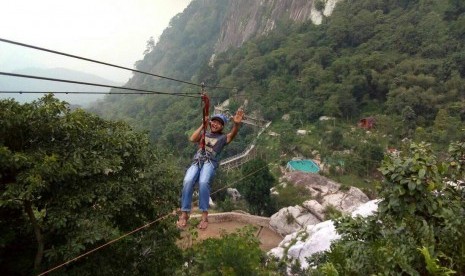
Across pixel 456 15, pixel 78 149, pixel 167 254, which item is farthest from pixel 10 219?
pixel 456 15

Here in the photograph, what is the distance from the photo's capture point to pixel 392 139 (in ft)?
109

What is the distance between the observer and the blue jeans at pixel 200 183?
20.6ft

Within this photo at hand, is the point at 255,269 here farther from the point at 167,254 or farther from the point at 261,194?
the point at 261,194

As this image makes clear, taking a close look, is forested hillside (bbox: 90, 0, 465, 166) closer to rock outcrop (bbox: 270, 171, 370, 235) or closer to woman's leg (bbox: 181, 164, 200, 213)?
rock outcrop (bbox: 270, 171, 370, 235)

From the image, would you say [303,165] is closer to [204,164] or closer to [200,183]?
[204,164]

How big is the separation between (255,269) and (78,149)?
7117 millimetres

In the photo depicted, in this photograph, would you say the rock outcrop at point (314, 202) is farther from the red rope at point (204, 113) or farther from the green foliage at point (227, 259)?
the red rope at point (204, 113)

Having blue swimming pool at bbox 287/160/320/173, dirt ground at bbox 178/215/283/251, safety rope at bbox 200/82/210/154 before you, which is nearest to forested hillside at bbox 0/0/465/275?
blue swimming pool at bbox 287/160/320/173

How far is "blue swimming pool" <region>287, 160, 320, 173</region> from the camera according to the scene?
1321 inches

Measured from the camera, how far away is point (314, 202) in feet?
76.4

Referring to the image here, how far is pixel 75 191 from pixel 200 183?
7.49ft

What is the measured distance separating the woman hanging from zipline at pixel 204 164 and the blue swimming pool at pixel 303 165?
27.4 meters

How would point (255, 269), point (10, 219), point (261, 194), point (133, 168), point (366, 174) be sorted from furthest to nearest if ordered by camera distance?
1. point (366, 174)
2. point (261, 194)
3. point (255, 269)
4. point (133, 168)
5. point (10, 219)

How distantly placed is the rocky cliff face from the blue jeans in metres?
62.5
